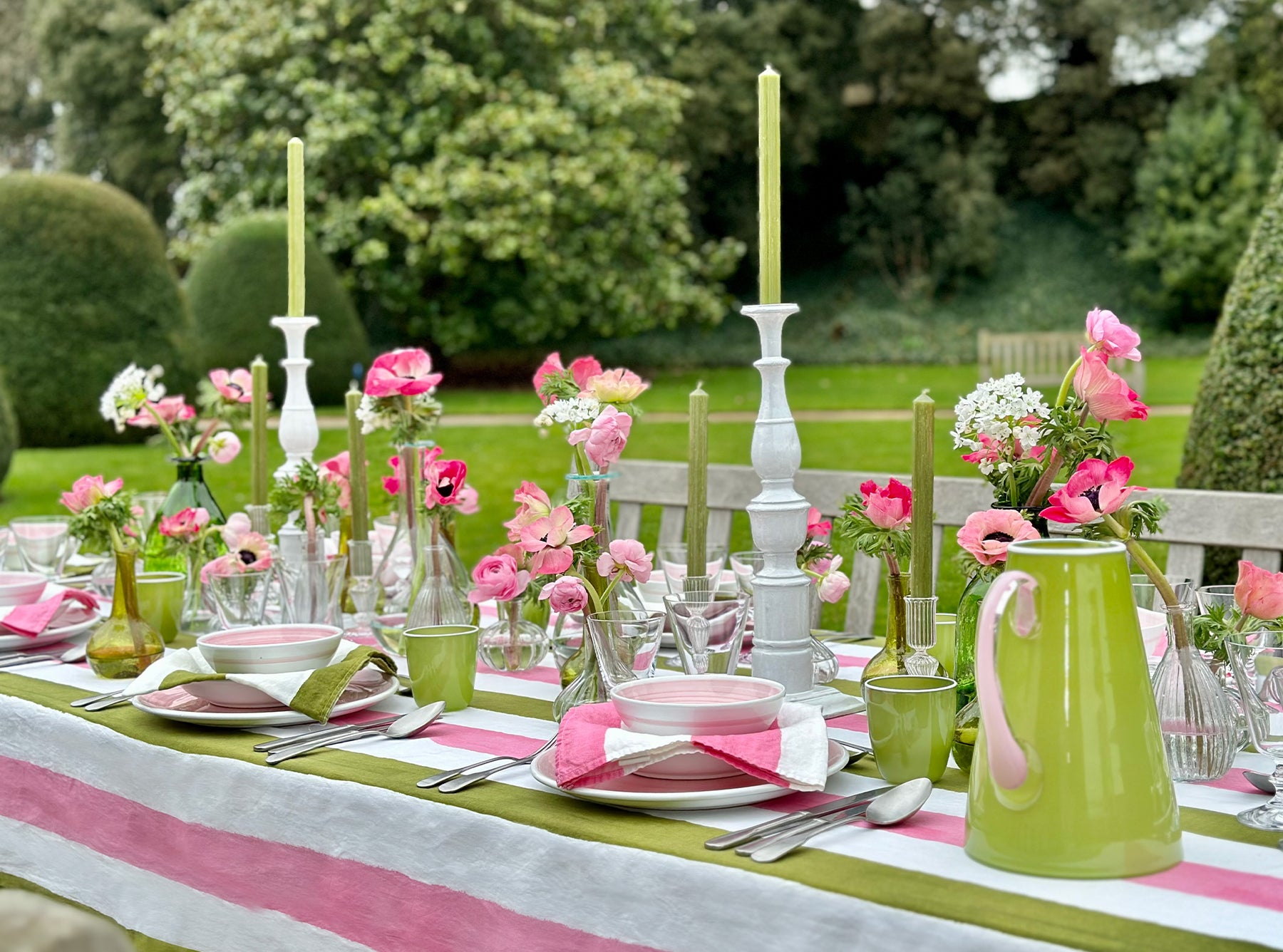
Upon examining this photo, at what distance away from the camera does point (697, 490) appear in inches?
65.1

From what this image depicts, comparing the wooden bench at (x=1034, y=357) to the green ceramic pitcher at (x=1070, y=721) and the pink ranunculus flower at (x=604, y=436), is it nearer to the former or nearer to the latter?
the pink ranunculus flower at (x=604, y=436)

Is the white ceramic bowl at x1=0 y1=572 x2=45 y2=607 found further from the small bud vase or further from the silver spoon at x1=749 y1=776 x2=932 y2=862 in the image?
the silver spoon at x1=749 y1=776 x2=932 y2=862

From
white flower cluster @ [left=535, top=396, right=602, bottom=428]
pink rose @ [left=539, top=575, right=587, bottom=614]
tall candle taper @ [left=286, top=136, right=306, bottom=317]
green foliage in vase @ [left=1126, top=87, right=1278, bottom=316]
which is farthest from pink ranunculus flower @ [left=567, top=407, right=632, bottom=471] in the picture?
green foliage in vase @ [left=1126, top=87, right=1278, bottom=316]

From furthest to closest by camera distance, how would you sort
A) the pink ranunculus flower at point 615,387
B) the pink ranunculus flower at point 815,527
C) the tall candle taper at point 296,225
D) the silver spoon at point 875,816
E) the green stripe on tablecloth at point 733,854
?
the tall candle taper at point 296,225 → the pink ranunculus flower at point 815,527 → the pink ranunculus flower at point 615,387 → the silver spoon at point 875,816 → the green stripe on tablecloth at point 733,854

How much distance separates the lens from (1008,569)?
999 mm

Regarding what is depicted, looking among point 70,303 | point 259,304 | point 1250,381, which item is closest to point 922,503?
point 1250,381

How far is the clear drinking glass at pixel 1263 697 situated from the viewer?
44.5 inches

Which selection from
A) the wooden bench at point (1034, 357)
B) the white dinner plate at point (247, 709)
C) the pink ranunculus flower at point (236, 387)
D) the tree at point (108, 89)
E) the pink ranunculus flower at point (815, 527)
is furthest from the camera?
the tree at point (108, 89)

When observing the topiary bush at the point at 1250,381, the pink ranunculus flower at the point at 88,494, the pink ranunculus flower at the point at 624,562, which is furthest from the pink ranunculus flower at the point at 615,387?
the topiary bush at the point at 1250,381

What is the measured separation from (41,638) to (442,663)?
0.77 metres

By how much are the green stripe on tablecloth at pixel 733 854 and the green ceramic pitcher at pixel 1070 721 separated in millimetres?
61

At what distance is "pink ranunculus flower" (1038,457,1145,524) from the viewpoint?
49.9 inches

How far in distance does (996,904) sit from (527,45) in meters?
15.7

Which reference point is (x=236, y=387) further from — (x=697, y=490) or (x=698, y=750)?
(x=698, y=750)
